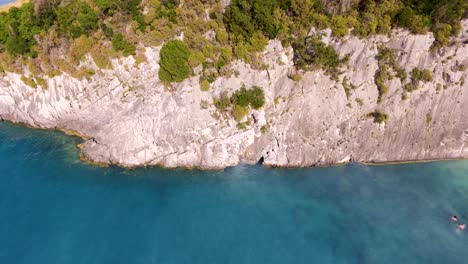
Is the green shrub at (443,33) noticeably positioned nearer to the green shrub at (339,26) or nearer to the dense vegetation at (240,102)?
the green shrub at (339,26)

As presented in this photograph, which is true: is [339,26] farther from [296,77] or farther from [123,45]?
[123,45]

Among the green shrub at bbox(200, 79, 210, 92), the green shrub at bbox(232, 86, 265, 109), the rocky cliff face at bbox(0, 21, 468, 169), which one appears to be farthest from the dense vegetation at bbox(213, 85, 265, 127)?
→ the green shrub at bbox(200, 79, 210, 92)

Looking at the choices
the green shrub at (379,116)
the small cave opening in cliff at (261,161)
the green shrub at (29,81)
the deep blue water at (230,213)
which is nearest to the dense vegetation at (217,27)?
the green shrub at (379,116)

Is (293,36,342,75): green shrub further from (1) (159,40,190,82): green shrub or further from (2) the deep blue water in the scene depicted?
(1) (159,40,190,82): green shrub

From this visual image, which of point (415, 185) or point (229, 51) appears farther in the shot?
point (229, 51)

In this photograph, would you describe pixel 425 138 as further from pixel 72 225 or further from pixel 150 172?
pixel 72 225

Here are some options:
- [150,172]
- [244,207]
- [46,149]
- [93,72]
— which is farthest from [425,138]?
[46,149]

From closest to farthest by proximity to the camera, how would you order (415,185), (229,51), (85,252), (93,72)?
(85,252)
(415,185)
(229,51)
(93,72)
